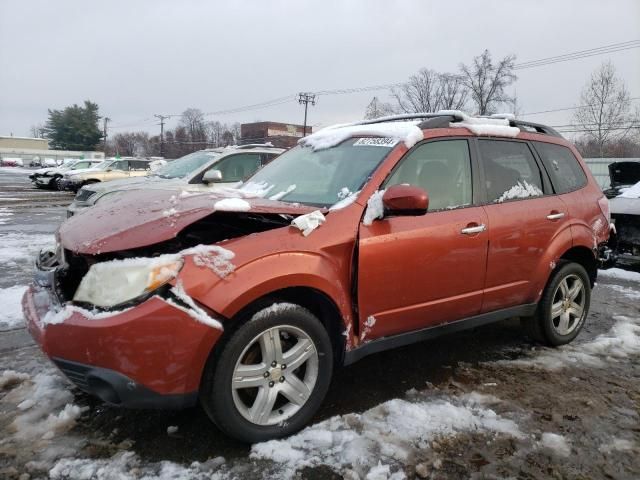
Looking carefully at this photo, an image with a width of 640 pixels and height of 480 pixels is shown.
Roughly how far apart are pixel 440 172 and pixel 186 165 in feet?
23.9

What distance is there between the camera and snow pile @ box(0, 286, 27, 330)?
15.3 feet

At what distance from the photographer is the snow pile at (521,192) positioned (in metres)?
3.91

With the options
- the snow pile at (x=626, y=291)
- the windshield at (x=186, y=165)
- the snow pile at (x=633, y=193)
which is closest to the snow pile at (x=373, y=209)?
the snow pile at (x=626, y=291)

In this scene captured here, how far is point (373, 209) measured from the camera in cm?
311

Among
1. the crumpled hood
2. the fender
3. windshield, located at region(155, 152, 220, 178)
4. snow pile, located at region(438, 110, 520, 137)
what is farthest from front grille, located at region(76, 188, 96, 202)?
the fender

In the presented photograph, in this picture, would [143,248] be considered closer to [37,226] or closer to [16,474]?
[16,474]

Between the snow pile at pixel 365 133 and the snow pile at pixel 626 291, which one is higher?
the snow pile at pixel 365 133

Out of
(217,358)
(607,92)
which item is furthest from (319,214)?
(607,92)

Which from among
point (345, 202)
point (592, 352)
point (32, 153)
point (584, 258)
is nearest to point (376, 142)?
point (345, 202)

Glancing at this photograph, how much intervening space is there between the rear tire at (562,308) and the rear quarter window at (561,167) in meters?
0.72

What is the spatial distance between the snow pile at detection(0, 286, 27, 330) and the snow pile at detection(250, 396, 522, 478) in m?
3.21

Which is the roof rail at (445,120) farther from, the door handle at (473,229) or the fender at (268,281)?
the fender at (268,281)

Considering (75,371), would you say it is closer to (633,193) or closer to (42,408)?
(42,408)

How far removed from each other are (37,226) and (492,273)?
1086 centimetres
